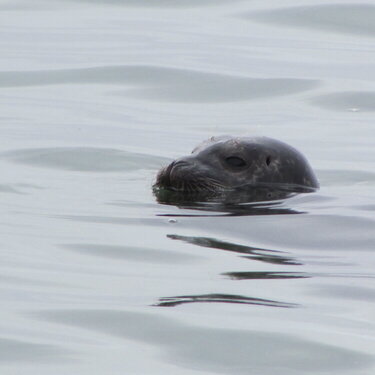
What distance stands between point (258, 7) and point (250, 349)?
47.6 ft

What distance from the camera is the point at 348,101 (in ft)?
50.4

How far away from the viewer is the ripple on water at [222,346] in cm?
626

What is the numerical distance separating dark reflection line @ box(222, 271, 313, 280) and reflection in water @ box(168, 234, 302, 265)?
11.9 inches

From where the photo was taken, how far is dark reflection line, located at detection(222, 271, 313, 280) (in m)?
7.60

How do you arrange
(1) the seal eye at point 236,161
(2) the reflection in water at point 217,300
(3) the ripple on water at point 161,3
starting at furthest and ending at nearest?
(3) the ripple on water at point 161,3, (1) the seal eye at point 236,161, (2) the reflection in water at point 217,300

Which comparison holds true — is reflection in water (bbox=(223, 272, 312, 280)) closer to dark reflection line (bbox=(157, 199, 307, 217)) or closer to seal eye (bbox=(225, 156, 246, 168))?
dark reflection line (bbox=(157, 199, 307, 217))

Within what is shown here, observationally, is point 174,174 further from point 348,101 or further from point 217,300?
point 348,101

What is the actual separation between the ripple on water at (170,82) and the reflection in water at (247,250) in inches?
268

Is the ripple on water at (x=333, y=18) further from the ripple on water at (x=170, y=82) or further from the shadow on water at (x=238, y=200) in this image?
the shadow on water at (x=238, y=200)

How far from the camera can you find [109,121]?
14.2 m

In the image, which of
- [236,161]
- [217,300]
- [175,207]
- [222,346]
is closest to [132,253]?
[217,300]

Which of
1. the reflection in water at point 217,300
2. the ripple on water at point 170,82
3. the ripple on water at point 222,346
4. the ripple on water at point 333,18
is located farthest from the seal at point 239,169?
the ripple on water at point 333,18

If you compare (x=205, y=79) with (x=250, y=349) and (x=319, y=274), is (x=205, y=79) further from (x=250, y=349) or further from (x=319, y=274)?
(x=250, y=349)

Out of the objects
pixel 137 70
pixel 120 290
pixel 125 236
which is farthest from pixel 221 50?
pixel 120 290
